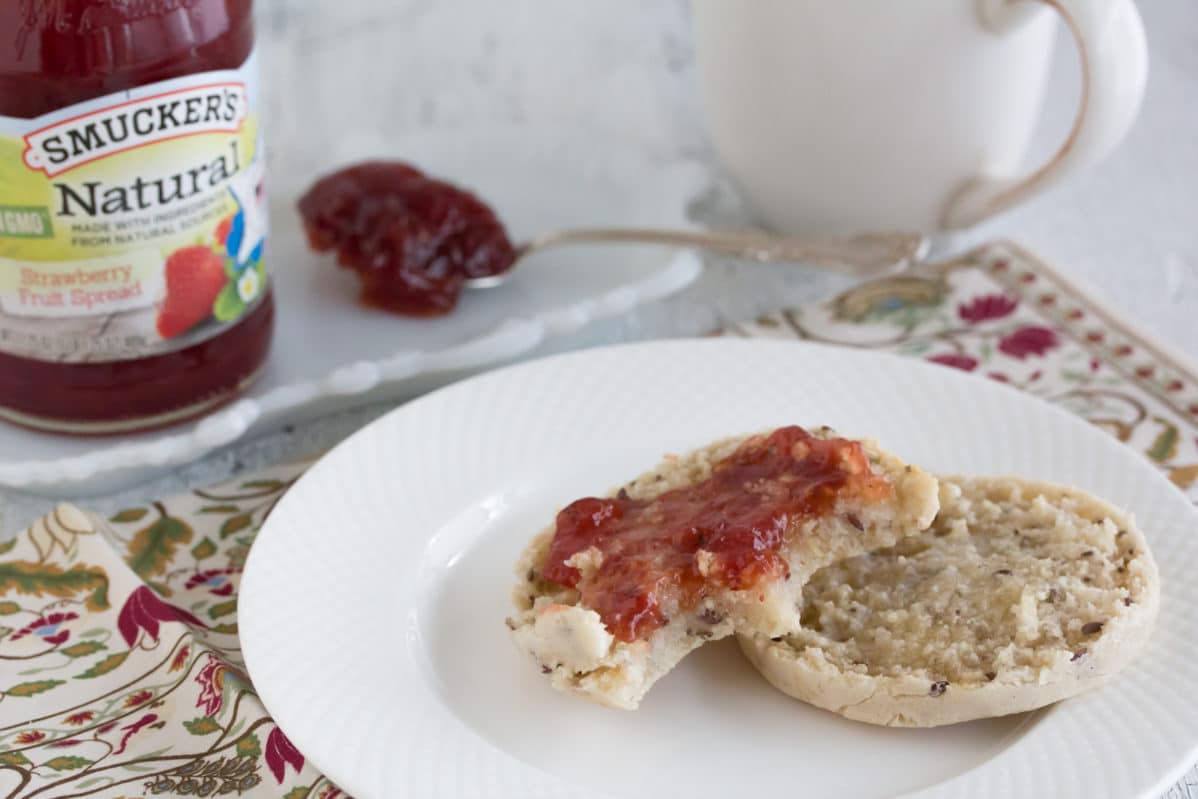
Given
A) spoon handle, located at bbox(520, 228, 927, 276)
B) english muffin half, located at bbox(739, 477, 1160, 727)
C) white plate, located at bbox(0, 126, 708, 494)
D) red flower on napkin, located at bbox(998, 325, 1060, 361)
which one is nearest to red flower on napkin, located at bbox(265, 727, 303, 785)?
english muffin half, located at bbox(739, 477, 1160, 727)

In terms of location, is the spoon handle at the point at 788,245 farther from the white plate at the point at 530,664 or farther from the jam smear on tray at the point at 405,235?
the white plate at the point at 530,664

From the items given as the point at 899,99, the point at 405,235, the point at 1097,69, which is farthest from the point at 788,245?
the point at 405,235

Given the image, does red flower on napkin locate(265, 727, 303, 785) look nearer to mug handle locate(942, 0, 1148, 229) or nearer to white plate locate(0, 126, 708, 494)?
white plate locate(0, 126, 708, 494)

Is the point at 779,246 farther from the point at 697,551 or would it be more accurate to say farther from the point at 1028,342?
the point at 697,551

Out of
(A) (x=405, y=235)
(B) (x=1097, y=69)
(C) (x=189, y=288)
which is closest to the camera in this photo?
(C) (x=189, y=288)

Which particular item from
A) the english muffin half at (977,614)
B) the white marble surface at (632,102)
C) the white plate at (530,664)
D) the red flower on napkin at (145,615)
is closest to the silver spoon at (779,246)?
the white marble surface at (632,102)

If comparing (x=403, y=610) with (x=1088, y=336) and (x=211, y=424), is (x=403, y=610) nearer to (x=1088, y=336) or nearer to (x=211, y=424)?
(x=211, y=424)

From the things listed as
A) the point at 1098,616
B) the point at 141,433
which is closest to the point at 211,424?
the point at 141,433
